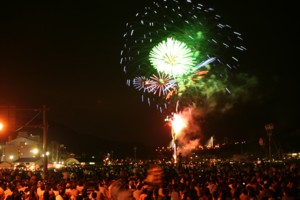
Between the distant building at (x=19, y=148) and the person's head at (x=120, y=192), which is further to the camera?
the distant building at (x=19, y=148)

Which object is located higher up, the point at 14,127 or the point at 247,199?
the point at 14,127

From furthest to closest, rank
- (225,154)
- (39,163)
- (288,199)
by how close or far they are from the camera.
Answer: (225,154)
(39,163)
(288,199)

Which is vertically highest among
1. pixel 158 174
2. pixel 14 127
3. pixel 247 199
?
pixel 14 127

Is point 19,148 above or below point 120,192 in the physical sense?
above

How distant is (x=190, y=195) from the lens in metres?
12.9

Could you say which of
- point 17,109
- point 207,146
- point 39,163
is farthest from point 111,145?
point 17,109

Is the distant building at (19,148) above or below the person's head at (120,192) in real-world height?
above

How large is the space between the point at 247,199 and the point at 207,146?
329ft

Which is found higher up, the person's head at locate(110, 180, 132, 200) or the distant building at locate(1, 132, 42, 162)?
the distant building at locate(1, 132, 42, 162)

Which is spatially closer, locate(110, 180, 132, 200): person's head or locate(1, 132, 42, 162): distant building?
locate(110, 180, 132, 200): person's head

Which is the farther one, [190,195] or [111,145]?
[111,145]

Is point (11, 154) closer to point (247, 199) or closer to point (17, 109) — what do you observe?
point (17, 109)

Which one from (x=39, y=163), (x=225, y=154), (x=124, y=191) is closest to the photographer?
(x=124, y=191)

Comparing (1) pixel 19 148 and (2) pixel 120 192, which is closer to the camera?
(2) pixel 120 192
